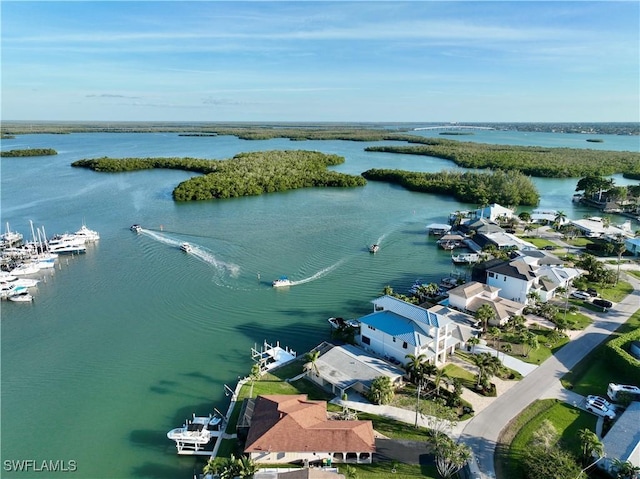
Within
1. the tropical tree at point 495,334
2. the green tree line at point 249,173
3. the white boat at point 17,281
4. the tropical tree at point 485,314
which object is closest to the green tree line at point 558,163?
the green tree line at point 249,173

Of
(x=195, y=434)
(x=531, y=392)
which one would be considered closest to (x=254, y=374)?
(x=195, y=434)

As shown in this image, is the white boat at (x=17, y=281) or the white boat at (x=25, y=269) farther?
the white boat at (x=25, y=269)

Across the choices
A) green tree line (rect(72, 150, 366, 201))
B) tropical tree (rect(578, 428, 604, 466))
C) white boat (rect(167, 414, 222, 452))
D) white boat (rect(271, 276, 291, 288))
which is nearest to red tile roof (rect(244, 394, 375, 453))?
white boat (rect(167, 414, 222, 452))

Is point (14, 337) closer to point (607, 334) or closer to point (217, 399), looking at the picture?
point (217, 399)

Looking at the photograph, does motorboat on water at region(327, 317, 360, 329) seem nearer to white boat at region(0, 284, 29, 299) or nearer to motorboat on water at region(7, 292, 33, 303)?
motorboat on water at region(7, 292, 33, 303)

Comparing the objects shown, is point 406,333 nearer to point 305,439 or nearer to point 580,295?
point 305,439

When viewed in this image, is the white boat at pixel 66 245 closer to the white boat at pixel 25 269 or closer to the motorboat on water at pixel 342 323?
the white boat at pixel 25 269
